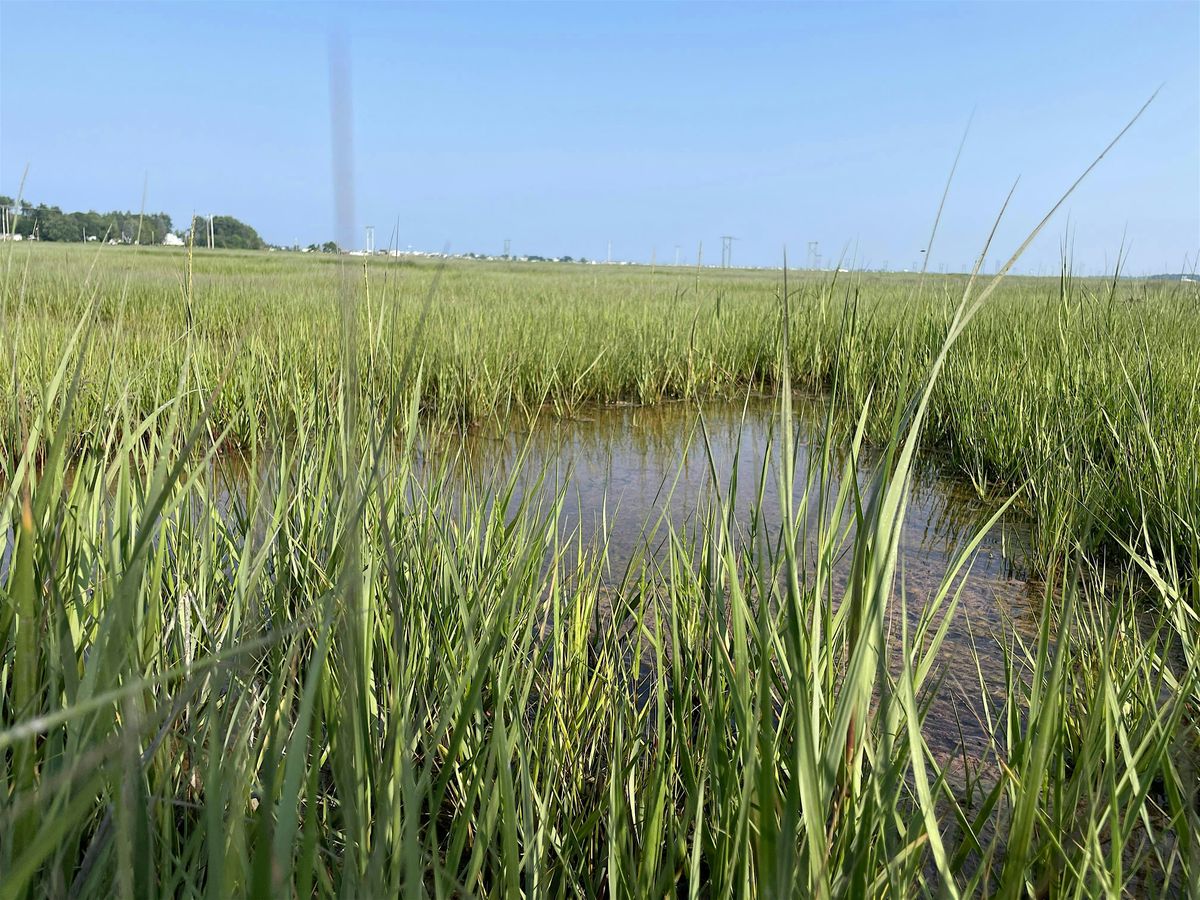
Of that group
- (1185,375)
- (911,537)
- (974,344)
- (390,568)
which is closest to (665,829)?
(390,568)

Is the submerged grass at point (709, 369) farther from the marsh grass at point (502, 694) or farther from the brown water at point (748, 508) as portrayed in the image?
the brown water at point (748, 508)

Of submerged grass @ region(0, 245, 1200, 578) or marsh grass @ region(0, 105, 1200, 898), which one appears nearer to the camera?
marsh grass @ region(0, 105, 1200, 898)

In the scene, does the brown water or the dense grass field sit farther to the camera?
the brown water

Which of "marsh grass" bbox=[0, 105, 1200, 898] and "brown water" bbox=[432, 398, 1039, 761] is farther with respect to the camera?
"brown water" bbox=[432, 398, 1039, 761]

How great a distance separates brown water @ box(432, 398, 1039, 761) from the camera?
1.56 m

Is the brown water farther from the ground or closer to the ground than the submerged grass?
closer to the ground

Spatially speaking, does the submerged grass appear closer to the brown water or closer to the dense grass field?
the dense grass field

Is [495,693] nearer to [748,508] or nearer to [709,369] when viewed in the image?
[748,508]

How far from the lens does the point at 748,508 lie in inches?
101

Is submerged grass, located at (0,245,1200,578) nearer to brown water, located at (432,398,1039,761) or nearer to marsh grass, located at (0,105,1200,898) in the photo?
marsh grass, located at (0,105,1200,898)

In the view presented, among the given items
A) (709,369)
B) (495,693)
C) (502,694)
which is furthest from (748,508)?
(709,369)

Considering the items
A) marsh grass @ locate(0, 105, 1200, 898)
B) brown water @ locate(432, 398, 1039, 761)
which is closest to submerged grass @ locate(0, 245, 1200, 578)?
marsh grass @ locate(0, 105, 1200, 898)

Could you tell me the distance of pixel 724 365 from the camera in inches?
215

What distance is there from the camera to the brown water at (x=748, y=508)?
1558 millimetres
